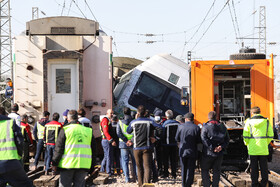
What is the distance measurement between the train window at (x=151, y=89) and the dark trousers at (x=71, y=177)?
35.0ft

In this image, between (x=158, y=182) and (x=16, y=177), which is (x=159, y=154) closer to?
(x=158, y=182)

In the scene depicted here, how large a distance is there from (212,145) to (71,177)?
3.00 meters

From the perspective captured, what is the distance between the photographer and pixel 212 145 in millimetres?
8492

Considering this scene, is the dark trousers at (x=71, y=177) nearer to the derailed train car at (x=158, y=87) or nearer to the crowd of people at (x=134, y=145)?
the crowd of people at (x=134, y=145)

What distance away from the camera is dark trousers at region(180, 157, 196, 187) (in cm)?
875

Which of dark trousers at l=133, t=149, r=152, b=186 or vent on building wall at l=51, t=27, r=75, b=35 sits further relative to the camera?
vent on building wall at l=51, t=27, r=75, b=35

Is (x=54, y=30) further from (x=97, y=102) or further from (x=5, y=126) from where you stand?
(x=5, y=126)

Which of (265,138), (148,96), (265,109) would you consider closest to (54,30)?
(148,96)

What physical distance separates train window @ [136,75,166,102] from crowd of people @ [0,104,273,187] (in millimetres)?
5554

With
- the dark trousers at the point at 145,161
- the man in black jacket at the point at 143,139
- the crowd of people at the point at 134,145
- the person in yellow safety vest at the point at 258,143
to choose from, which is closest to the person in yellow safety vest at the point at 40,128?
the crowd of people at the point at 134,145

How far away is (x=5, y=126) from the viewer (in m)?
6.74

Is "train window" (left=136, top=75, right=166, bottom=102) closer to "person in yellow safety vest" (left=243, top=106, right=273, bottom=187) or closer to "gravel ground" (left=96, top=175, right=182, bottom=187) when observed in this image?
"gravel ground" (left=96, top=175, right=182, bottom=187)

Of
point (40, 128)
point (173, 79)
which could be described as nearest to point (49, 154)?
point (40, 128)

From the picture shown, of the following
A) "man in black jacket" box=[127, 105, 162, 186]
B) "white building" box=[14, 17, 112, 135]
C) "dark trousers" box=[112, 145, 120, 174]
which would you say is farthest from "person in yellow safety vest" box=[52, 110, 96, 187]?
"white building" box=[14, 17, 112, 135]
